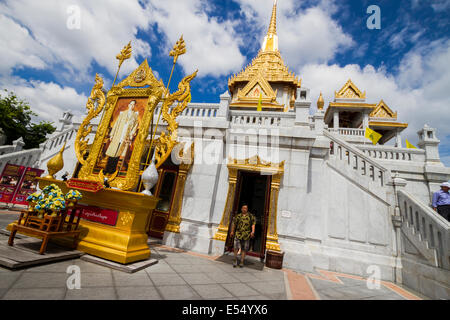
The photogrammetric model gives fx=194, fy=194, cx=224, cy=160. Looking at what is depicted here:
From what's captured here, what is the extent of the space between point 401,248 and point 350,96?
768 inches

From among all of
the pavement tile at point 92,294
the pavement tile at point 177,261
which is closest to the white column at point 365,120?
the pavement tile at point 177,261

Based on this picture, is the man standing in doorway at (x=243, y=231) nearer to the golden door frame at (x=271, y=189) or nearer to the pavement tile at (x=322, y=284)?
the golden door frame at (x=271, y=189)

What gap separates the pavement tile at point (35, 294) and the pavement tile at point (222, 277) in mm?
2674

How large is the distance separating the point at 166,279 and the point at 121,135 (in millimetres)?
4168

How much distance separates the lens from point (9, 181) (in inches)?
357

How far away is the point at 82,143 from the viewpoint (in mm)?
6223

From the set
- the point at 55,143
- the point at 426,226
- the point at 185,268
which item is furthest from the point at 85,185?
the point at 426,226

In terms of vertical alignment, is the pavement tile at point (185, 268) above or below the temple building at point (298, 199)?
below

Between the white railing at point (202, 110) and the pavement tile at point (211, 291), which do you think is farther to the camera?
the white railing at point (202, 110)

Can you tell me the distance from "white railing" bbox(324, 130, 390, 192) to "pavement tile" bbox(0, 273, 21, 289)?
8529 mm

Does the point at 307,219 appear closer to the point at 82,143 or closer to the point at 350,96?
the point at 82,143

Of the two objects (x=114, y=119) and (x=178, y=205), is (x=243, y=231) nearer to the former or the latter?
(x=178, y=205)

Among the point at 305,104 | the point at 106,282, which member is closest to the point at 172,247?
the point at 106,282

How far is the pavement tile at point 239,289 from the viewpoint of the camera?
3625 millimetres
